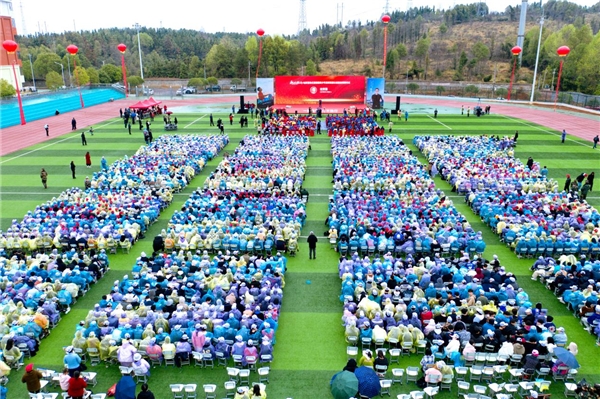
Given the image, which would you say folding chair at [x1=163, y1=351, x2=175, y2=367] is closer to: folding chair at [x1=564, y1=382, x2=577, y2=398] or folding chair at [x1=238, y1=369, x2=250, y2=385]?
folding chair at [x1=238, y1=369, x2=250, y2=385]

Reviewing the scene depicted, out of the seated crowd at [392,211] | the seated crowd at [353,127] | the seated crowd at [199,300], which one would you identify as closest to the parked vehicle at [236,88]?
the seated crowd at [353,127]

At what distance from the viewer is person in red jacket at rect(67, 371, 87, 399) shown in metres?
10.7

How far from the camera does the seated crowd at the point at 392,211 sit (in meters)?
18.3

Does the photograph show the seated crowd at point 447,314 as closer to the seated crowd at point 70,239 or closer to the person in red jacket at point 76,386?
the person in red jacket at point 76,386

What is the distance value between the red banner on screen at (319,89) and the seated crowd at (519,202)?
2408cm

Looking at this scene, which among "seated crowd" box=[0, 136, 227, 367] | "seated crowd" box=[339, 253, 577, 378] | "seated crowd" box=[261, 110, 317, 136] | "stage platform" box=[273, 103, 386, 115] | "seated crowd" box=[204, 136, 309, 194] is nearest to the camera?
"seated crowd" box=[339, 253, 577, 378]

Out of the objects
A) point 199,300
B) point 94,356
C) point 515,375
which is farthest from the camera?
point 199,300

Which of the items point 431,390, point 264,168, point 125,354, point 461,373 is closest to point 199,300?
point 125,354

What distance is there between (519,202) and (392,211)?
683cm

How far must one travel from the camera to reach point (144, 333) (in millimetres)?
12461

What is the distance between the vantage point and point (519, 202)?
73.3ft

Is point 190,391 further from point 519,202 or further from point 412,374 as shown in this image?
point 519,202

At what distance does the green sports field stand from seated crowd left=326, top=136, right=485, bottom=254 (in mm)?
1300

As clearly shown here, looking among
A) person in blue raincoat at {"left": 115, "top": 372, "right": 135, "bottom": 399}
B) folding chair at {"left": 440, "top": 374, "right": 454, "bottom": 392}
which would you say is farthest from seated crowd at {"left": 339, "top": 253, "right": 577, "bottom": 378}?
person in blue raincoat at {"left": 115, "top": 372, "right": 135, "bottom": 399}
